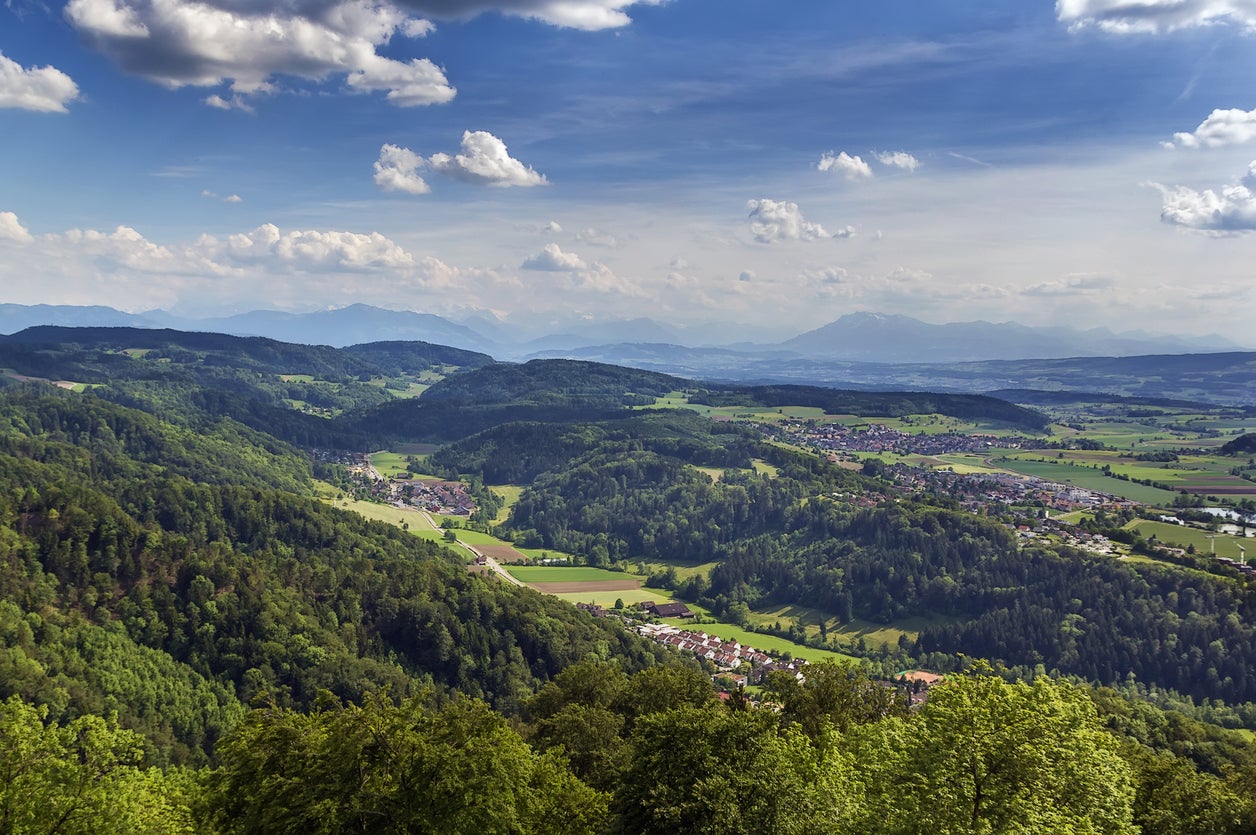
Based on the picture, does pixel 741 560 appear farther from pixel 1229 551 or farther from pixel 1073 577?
pixel 1229 551

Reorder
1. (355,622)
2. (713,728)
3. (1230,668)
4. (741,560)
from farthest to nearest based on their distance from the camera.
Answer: (741,560) < (1230,668) < (355,622) < (713,728)

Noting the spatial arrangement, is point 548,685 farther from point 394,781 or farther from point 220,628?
point 220,628

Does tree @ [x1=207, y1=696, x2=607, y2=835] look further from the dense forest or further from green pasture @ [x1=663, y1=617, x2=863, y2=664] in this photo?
green pasture @ [x1=663, y1=617, x2=863, y2=664]

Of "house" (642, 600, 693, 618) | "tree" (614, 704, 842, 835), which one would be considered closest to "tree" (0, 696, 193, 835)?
"tree" (614, 704, 842, 835)

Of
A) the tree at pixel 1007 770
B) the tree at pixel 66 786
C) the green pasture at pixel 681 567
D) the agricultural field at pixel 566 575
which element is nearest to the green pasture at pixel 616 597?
the agricultural field at pixel 566 575

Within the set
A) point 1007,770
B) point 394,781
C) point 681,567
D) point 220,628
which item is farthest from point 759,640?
point 394,781

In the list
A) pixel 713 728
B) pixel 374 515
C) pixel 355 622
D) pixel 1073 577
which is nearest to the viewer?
pixel 713 728

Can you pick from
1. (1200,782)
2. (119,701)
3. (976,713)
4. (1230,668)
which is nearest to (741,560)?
(1230,668)

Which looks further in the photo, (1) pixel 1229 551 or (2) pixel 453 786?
(1) pixel 1229 551
